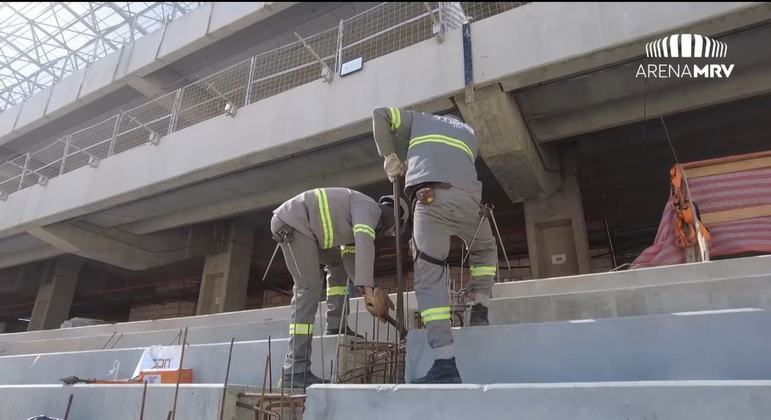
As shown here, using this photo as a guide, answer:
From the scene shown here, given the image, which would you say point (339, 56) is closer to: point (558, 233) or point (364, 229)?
point (558, 233)

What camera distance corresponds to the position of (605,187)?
391 inches

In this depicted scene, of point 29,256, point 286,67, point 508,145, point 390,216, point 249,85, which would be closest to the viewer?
point 390,216

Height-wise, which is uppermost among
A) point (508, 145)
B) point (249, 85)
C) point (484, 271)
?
point (249, 85)

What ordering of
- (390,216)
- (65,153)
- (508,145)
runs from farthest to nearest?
1. (65,153)
2. (508,145)
3. (390,216)

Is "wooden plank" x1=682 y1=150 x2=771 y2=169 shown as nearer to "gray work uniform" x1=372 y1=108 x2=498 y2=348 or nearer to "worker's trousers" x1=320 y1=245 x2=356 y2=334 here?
"gray work uniform" x1=372 y1=108 x2=498 y2=348

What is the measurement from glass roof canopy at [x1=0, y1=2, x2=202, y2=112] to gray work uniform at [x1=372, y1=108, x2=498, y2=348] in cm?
1230

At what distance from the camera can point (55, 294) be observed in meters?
14.2

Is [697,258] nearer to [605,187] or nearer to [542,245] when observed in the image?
[542,245]

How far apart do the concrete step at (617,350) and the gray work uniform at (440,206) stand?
0.30 metres

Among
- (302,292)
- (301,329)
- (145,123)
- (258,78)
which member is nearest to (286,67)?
(258,78)

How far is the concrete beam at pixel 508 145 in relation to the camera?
6102mm

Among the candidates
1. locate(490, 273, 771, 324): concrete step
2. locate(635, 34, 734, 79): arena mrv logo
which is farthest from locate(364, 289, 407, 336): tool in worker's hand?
locate(635, 34, 734, 79): arena mrv logo

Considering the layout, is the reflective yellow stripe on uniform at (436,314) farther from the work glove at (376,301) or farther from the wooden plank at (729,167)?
the wooden plank at (729,167)

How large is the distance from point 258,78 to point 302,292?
6705 mm
